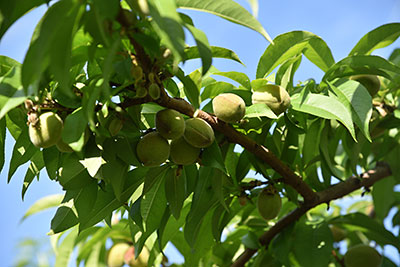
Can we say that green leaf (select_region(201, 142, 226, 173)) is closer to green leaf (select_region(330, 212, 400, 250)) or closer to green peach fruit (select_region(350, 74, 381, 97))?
green peach fruit (select_region(350, 74, 381, 97))

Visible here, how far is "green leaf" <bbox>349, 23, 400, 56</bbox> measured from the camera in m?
1.26

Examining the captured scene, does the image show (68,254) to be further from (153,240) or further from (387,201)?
(387,201)

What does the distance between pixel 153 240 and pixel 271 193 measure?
1.25 ft

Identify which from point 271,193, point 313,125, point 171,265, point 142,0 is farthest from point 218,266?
point 142,0

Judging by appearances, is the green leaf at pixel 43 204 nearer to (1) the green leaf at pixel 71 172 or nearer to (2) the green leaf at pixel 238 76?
(1) the green leaf at pixel 71 172

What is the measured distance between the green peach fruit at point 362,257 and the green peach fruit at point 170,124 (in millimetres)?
961

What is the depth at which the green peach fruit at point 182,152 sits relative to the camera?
3.37ft

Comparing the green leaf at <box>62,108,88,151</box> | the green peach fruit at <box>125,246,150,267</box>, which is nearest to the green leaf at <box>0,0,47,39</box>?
the green leaf at <box>62,108,88,151</box>

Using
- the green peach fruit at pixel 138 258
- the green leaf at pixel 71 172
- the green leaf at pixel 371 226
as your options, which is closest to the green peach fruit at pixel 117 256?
the green peach fruit at pixel 138 258

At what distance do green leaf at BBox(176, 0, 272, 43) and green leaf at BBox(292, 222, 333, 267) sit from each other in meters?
0.74

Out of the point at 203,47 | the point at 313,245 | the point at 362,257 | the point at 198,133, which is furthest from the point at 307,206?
the point at 203,47

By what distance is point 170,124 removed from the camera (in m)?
0.93

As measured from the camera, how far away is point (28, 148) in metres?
1.05

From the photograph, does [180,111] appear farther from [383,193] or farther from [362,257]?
[383,193]
